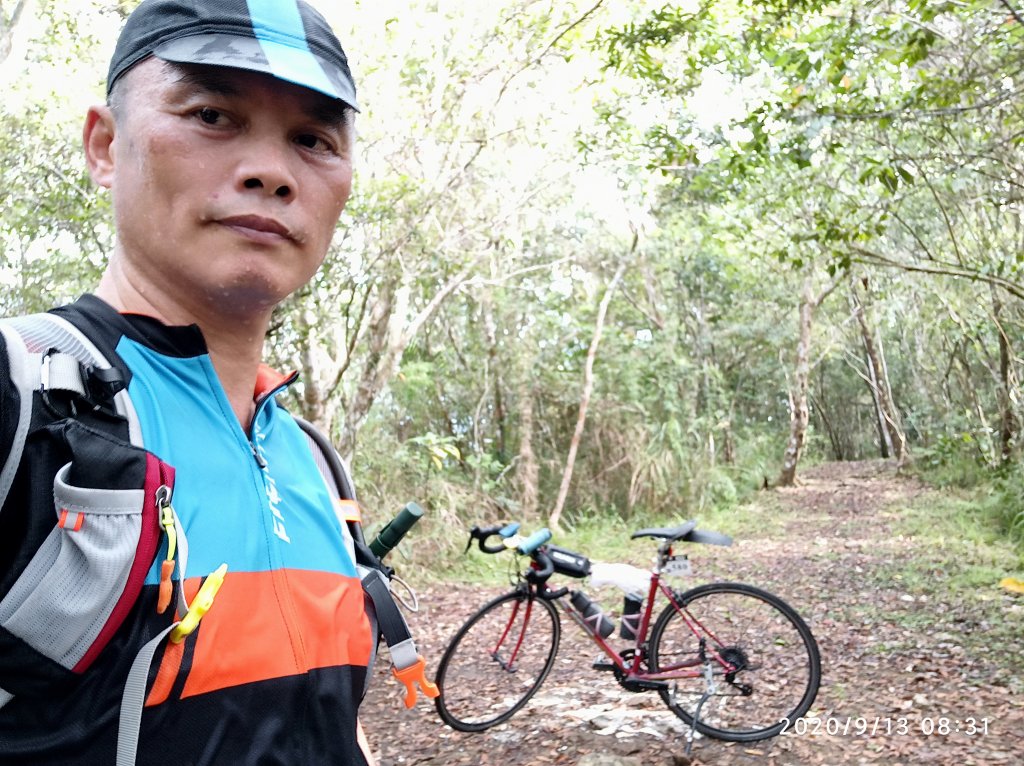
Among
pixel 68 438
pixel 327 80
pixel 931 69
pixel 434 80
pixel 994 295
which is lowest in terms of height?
pixel 68 438

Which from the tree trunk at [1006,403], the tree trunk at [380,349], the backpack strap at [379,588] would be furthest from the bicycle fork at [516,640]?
the tree trunk at [1006,403]

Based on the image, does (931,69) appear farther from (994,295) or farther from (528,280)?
(528,280)

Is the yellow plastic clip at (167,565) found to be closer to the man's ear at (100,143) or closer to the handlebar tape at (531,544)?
the man's ear at (100,143)

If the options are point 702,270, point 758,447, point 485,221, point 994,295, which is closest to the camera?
point 485,221

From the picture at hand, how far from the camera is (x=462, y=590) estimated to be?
770cm

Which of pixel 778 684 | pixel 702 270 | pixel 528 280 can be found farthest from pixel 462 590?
pixel 702 270

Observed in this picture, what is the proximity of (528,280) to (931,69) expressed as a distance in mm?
6351

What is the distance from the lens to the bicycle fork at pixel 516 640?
453 cm

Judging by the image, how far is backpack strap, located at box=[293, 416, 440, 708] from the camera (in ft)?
3.70

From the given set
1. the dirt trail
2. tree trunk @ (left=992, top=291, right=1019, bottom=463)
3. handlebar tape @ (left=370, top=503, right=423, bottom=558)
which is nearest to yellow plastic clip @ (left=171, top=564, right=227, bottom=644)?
handlebar tape @ (left=370, top=503, right=423, bottom=558)

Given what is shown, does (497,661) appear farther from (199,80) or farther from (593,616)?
(199,80)

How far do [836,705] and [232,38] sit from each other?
485cm

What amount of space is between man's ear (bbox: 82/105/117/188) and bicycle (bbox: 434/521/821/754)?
363 cm

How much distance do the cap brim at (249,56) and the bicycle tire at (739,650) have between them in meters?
3.78
